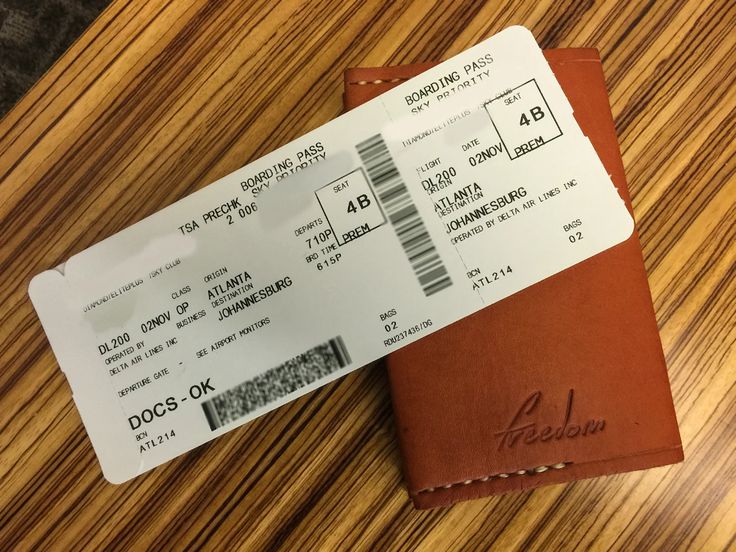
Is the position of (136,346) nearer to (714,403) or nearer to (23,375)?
(23,375)

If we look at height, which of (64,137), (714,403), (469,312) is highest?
(64,137)

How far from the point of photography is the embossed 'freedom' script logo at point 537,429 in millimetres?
300

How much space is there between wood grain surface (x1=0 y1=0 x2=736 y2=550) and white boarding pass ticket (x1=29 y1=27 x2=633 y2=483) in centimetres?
5

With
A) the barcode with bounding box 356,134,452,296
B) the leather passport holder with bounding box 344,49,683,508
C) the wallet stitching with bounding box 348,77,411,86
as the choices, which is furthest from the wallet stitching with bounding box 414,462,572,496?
the wallet stitching with bounding box 348,77,411,86

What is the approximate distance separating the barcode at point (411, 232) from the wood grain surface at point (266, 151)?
8 cm

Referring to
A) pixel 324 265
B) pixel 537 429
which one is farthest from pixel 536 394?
pixel 324 265

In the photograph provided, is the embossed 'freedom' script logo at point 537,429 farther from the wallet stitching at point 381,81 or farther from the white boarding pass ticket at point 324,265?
the wallet stitching at point 381,81

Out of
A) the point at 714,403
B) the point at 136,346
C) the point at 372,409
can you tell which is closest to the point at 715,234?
the point at 714,403

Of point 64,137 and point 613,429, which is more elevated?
point 64,137

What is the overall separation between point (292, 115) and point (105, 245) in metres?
0.14

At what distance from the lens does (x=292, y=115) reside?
0.35 metres

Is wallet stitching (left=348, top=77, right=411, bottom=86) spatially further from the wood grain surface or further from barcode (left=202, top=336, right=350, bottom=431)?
barcode (left=202, top=336, right=350, bottom=431)

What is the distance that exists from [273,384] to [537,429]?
0.15 m

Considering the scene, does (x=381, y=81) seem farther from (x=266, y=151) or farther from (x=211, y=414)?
(x=211, y=414)
